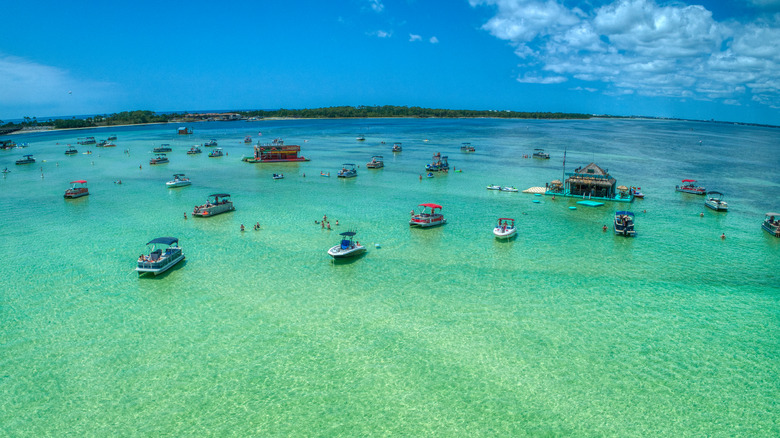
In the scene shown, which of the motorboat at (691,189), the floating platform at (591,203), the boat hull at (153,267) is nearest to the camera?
the boat hull at (153,267)

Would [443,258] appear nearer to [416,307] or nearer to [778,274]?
[416,307]

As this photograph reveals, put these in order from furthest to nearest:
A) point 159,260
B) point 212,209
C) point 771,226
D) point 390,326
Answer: point 212,209 → point 771,226 → point 159,260 → point 390,326

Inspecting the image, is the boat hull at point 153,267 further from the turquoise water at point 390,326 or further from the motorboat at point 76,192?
the motorboat at point 76,192

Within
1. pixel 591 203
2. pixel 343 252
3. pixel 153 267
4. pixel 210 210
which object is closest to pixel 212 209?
pixel 210 210

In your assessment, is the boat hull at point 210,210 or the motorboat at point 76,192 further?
the motorboat at point 76,192

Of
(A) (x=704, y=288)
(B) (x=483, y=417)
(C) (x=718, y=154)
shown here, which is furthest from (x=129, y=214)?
(C) (x=718, y=154)

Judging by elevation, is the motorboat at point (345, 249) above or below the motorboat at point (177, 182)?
below

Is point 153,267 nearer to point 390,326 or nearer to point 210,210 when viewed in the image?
point 210,210

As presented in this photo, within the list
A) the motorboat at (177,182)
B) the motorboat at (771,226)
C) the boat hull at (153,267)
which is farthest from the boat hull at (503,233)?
the motorboat at (177,182)
